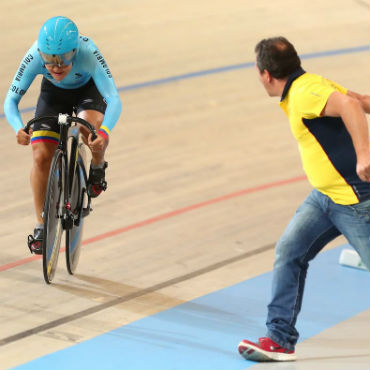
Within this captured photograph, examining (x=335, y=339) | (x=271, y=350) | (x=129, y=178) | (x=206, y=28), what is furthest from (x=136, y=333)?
(x=206, y=28)

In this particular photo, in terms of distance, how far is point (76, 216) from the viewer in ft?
14.8

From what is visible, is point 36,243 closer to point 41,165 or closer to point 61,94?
point 41,165

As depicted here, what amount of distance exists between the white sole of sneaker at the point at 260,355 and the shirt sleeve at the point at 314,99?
43.0 inches

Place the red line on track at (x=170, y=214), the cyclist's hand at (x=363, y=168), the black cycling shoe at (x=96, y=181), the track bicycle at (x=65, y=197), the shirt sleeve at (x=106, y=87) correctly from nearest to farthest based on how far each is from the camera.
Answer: the cyclist's hand at (x=363, y=168), the track bicycle at (x=65, y=197), the shirt sleeve at (x=106, y=87), the black cycling shoe at (x=96, y=181), the red line on track at (x=170, y=214)

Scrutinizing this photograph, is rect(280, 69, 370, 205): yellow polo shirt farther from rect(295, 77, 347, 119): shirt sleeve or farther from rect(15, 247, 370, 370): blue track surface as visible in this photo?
rect(15, 247, 370, 370): blue track surface

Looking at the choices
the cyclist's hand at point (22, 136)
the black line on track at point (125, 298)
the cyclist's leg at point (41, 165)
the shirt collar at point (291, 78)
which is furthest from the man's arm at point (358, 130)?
the cyclist's leg at point (41, 165)

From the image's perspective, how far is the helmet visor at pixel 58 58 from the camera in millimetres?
4078

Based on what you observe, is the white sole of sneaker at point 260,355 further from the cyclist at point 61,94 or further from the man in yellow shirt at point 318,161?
the cyclist at point 61,94

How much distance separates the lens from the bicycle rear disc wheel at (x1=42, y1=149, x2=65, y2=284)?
419 cm

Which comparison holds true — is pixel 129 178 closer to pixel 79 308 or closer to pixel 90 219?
pixel 90 219

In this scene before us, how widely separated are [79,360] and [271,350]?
850 mm

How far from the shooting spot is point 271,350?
375cm

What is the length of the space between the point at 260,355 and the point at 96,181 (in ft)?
4.64

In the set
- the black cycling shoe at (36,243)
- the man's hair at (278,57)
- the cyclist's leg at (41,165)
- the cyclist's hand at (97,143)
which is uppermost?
the man's hair at (278,57)
